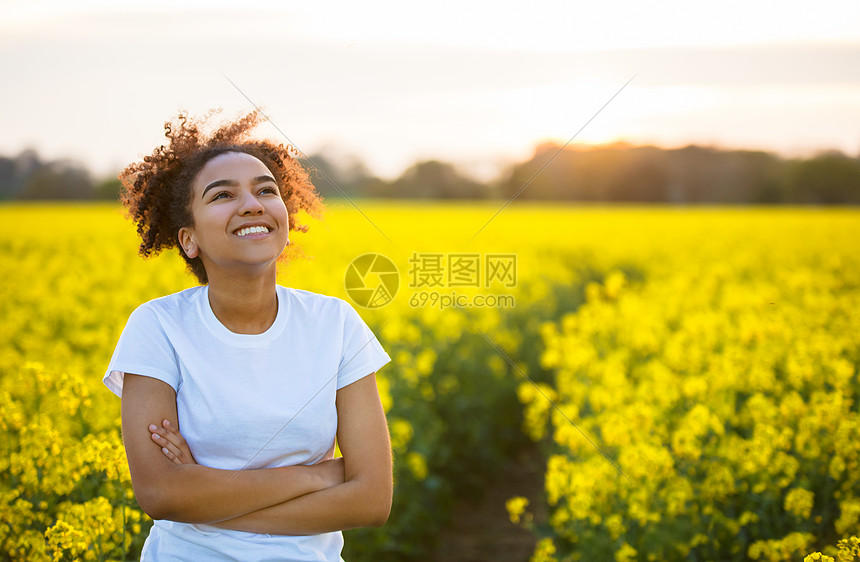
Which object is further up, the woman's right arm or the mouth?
the mouth

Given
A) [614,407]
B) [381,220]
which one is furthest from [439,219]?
[614,407]

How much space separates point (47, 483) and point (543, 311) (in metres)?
5.10

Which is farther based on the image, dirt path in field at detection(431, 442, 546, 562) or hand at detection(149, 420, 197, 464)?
dirt path in field at detection(431, 442, 546, 562)

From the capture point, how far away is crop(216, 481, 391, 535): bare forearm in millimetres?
1774

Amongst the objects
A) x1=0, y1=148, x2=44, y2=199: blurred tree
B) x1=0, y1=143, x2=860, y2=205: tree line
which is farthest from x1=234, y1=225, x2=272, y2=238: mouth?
x1=0, y1=148, x2=44, y2=199: blurred tree

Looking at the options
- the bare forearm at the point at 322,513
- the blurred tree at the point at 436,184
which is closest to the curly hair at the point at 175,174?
the bare forearm at the point at 322,513

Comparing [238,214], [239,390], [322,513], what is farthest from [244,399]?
[238,214]

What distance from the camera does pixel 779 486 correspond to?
8.68ft

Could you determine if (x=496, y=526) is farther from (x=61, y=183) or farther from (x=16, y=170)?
(x=61, y=183)

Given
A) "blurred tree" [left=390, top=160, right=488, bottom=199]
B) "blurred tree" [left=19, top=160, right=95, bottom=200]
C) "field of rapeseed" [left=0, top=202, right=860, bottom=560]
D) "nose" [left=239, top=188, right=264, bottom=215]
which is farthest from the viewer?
"blurred tree" [left=19, top=160, right=95, bottom=200]

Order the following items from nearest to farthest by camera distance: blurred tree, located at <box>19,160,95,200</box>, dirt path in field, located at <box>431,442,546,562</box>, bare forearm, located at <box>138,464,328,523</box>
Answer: bare forearm, located at <box>138,464,328,523</box>
dirt path in field, located at <box>431,442,546,562</box>
blurred tree, located at <box>19,160,95,200</box>

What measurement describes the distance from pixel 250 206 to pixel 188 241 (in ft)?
1.09

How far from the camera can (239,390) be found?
1.83m

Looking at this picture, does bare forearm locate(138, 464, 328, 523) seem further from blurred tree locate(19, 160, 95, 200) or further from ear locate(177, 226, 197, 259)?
blurred tree locate(19, 160, 95, 200)
